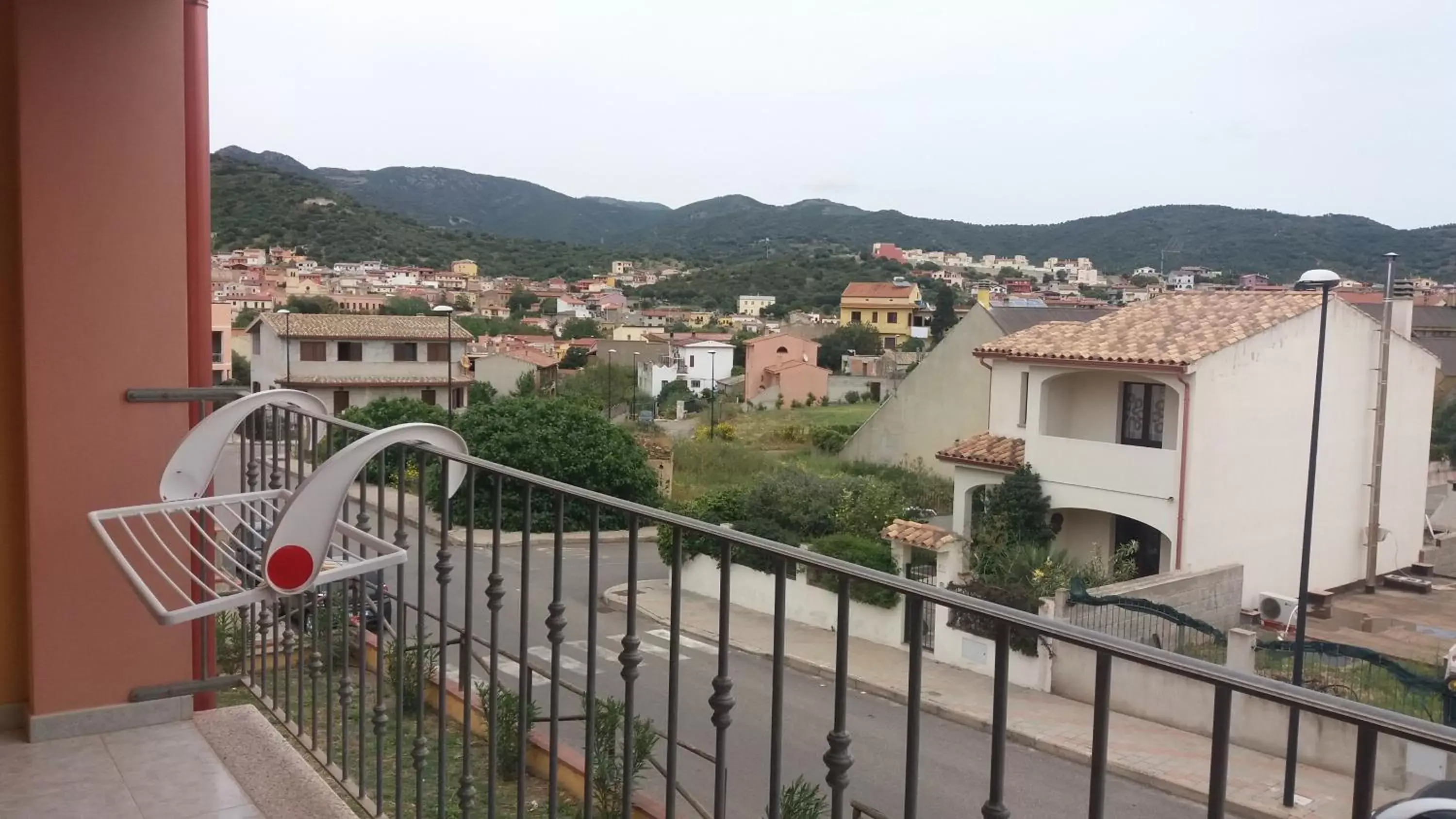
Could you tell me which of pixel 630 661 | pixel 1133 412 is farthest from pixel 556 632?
pixel 1133 412

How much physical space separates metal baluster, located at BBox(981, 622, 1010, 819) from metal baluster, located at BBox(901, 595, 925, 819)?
0.10 meters

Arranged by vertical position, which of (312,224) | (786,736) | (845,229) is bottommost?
(786,736)

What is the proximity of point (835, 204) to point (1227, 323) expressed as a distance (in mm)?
99669

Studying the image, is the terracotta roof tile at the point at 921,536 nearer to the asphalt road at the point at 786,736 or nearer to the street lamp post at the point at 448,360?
the asphalt road at the point at 786,736

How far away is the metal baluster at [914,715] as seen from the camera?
1.17 m

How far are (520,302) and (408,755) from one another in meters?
68.1

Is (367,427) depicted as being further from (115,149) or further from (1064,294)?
(1064,294)

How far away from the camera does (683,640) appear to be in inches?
199

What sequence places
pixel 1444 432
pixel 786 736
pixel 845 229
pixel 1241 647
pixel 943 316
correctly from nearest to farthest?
pixel 786 736 < pixel 1241 647 < pixel 1444 432 < pixel 943 316 < pixel 845 229

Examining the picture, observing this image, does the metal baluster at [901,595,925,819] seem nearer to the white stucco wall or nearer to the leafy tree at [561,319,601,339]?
the white stucco wall

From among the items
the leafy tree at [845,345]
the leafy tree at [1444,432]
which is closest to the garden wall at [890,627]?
the leafy tree at [1444,432]

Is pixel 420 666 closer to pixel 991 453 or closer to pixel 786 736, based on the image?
pixel 786 736

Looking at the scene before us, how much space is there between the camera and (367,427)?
238 cm

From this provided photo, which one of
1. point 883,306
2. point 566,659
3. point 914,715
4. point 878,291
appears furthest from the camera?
point 878,291
